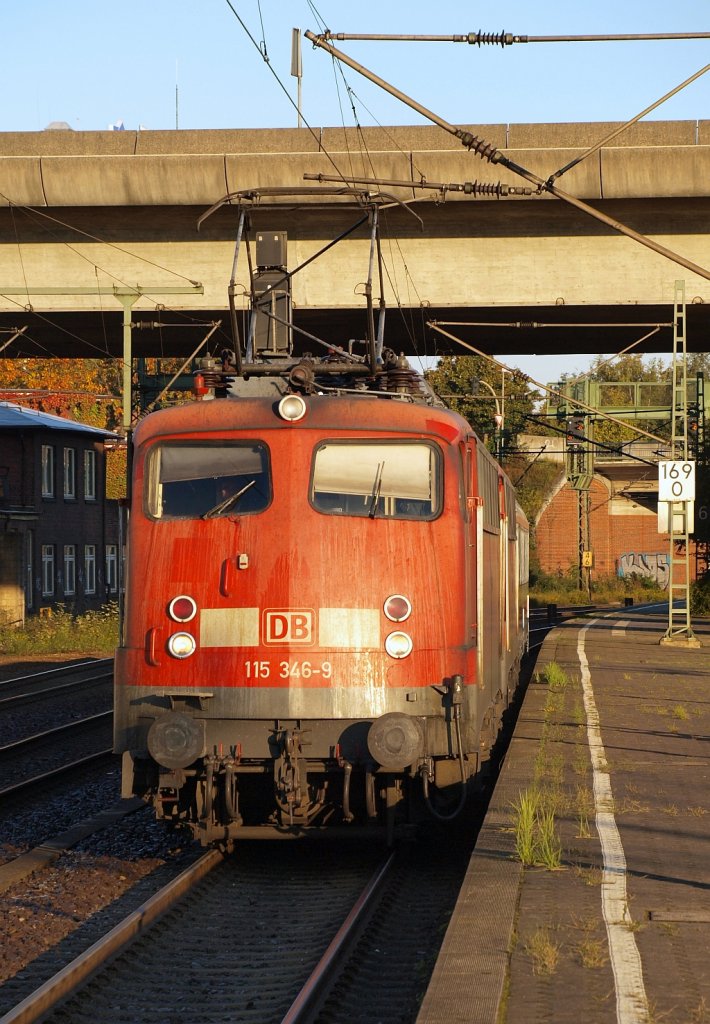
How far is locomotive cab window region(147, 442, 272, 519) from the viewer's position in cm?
910

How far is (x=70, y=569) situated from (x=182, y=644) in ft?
119

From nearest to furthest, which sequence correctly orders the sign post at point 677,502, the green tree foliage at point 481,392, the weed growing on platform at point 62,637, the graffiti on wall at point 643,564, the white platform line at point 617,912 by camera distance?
1. the white platform line at point 617,912
2. the sign post at point 677,502
3. the weed growing on platform at point 62,637
4. the green tree foliage at point 481,392
5. the graffiti on wall at point 643,564

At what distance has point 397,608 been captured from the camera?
8844 millimetres

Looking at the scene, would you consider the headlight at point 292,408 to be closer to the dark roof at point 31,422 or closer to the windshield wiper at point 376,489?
the windshield wiper at point 376,489

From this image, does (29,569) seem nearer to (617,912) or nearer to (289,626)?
(289,626)

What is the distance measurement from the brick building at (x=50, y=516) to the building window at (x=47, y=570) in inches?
1.2

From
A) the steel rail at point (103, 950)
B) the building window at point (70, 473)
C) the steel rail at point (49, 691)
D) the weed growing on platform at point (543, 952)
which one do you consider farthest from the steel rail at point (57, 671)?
the weed growing on platform at point (543, 952)

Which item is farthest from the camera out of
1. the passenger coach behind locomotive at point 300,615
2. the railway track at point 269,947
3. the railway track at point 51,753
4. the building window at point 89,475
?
the building window at point 89,475

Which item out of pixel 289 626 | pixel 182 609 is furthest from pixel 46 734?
pixel 289 626

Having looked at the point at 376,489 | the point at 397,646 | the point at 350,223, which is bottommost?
the point at 397,646

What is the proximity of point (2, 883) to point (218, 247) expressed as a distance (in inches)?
615

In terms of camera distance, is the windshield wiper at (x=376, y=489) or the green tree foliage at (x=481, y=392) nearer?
the windshield wiper at (x=376, y=489)

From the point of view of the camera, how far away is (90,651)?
3028 cm

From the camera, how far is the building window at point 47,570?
42.2m
